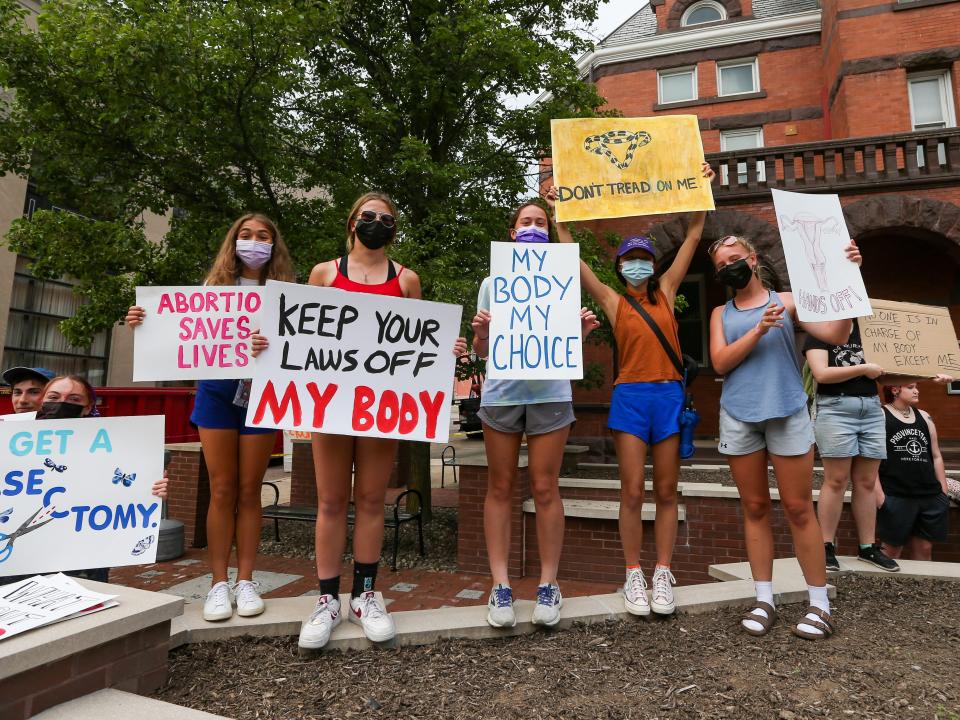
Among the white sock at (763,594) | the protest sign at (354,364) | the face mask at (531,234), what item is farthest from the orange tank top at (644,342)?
the white sock at (763,594)

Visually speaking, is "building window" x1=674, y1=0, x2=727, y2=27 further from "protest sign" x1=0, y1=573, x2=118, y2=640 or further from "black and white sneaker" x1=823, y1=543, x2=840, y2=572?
"protest sign" x1=0, y1=573, x2=118, y2=640

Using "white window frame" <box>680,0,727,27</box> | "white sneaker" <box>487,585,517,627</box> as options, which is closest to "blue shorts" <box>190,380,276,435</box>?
"white sneaker" <box>487,585,517,627</box>

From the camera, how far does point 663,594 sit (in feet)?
9.32

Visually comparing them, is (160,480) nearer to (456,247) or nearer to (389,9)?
(456,247)

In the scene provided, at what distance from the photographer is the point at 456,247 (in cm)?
570

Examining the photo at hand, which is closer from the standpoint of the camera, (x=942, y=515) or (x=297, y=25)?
(x=942, y=515)

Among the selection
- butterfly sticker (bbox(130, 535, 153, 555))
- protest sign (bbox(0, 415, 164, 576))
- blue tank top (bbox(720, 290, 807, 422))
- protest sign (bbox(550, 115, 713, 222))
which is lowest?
butterfly sticker (bbox(130, 535, 153, 555))

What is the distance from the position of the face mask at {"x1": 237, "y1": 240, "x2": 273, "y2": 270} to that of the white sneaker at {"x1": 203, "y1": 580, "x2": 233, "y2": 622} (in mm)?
1673

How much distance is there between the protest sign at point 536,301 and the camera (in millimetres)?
2787

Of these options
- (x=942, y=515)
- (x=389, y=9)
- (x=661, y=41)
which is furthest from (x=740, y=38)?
(x=942, y=515)

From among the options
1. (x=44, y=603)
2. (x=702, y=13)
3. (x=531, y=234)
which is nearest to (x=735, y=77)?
(x=702, y=13)

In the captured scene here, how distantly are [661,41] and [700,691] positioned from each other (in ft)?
49.8

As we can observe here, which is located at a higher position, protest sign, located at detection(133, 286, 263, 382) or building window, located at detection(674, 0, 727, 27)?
building window, located at detection(674, 0, 727, 27)

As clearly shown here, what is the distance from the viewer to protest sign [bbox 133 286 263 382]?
292 centimetres
